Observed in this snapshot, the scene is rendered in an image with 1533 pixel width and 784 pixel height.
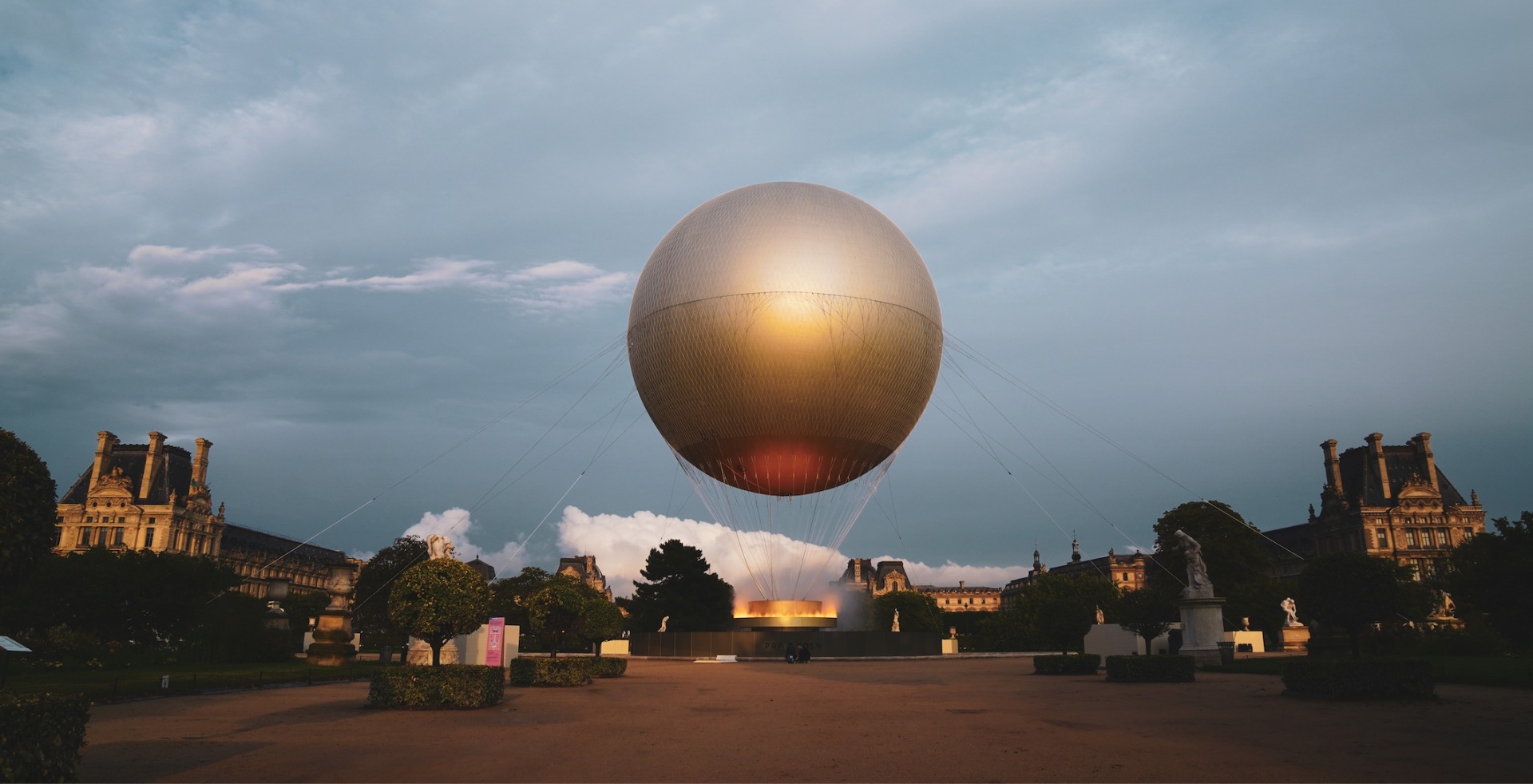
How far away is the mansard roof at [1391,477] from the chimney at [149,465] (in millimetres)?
143589

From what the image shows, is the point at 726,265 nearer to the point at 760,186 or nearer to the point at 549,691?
the point at 760,186

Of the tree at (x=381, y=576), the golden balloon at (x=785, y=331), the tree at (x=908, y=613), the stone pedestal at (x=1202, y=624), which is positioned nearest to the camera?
the golden balloon at (x=785, y=331)

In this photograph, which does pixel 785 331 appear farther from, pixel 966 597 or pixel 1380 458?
pixel 966 597

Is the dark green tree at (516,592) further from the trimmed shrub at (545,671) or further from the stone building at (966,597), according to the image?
the stone building at (966,597)

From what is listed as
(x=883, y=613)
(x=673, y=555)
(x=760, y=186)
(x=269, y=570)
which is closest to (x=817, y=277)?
(x=760, y=186)

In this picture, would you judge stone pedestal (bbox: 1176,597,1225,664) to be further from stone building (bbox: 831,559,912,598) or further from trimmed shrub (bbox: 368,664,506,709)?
stone building (bbox: 831,559,912,598)

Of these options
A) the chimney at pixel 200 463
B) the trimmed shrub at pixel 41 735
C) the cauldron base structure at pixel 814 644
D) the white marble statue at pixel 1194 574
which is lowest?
the cauldron base structure at pixel 814 644

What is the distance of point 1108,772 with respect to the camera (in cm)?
1047

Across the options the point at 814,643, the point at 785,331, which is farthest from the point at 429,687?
the point at 814,643

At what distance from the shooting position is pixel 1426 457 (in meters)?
103

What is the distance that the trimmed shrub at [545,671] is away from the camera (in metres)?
26.4

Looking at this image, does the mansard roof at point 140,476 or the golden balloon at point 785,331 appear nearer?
the golden balloon at point 785,331

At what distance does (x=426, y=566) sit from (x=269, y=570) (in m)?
127

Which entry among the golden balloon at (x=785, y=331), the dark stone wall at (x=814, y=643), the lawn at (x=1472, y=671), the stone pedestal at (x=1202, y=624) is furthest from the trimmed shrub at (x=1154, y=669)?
the dark stone wall at (x=814, y=643)
